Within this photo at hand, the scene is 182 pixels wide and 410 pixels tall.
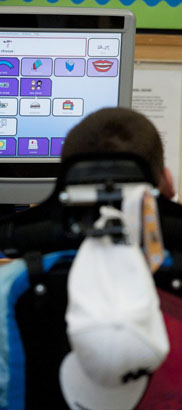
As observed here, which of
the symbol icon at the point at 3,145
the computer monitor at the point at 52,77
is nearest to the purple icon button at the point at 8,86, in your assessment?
the computer monitor at the point at 52,77

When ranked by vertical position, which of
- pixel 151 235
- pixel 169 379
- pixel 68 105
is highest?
pixel 68 105

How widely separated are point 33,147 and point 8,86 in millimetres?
145

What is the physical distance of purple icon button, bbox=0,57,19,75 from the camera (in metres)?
1.20

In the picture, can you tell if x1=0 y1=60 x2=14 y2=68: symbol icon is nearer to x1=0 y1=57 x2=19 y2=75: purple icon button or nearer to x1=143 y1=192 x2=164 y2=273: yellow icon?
x1=0 y1=57 x2=19 y2=75: purple icon button

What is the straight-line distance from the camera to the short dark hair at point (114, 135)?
64cm

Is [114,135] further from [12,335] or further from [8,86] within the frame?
[8,86]

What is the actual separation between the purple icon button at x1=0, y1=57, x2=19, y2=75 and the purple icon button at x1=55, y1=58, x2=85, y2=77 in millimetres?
91

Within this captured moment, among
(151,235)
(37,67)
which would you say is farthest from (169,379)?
(37,67)

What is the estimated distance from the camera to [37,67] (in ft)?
3.95

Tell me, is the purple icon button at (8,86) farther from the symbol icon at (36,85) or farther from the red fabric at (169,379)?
the red fabric at (169,379)

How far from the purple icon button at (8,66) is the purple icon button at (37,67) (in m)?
0.02

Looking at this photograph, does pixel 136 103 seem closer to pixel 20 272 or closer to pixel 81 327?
pixel 20 272

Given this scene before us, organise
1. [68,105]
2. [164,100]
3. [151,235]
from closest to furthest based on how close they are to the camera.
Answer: [151,235]
[68,105]
[164,100]

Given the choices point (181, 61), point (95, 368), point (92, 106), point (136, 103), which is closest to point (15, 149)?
point (92, 106)
